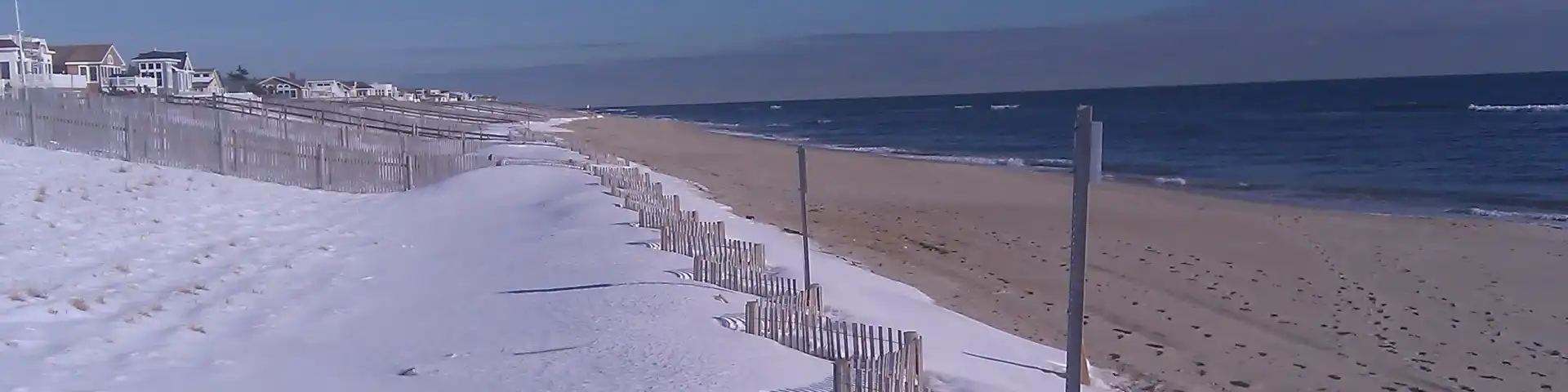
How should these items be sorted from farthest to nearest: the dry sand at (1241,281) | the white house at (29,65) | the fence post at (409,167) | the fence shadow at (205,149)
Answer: the white house at (29,65), the fence post at (409,167), the fence shadow at (205,149), the dry sand at (1241,281)

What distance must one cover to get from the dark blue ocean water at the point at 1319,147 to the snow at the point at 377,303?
19.0m

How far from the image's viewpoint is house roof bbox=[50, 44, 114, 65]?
212 feet

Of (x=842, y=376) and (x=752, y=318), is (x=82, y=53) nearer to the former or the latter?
(x=752, y=318)

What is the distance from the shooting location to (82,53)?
65812 mm

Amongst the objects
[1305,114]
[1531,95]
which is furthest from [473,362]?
[1531,95]

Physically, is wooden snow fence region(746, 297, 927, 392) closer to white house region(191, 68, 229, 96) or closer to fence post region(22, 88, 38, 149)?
fence post region(22, 88, 38, 149)

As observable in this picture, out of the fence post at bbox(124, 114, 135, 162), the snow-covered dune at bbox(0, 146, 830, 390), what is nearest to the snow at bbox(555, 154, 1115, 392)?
the snow-covered dune at bbox(0, 146, 830, 390)

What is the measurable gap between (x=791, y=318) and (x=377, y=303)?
168 inches

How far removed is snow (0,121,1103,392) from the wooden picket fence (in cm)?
22

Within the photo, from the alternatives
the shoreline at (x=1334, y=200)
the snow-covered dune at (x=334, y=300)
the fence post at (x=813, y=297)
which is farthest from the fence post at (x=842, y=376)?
the shoreline at (x=1334, y=200)

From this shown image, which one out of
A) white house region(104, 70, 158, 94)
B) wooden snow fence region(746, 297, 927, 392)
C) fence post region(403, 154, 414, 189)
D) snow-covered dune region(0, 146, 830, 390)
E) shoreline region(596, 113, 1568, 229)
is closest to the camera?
wooden snow fence region(746, 297, 927, 392)

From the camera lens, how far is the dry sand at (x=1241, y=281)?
1114cm

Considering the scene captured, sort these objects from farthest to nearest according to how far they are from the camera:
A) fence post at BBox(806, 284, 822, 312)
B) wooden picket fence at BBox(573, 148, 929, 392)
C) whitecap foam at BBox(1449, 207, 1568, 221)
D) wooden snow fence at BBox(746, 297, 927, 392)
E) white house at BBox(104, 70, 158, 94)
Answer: white house at BBox(104, 70, 158, 94) < whitecap foam at BBox(1449, 207, 1568, 221) < fence post at BBox(806, 284, 822, 312) < wooden picket fence at BBox(573, 148, 929, 392) < wooden snow fence at BBox(746, 297, 927, 392)

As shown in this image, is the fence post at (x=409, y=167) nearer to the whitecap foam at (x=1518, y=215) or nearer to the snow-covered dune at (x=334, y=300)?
the snow-covered dune at (x=334, y=300)
